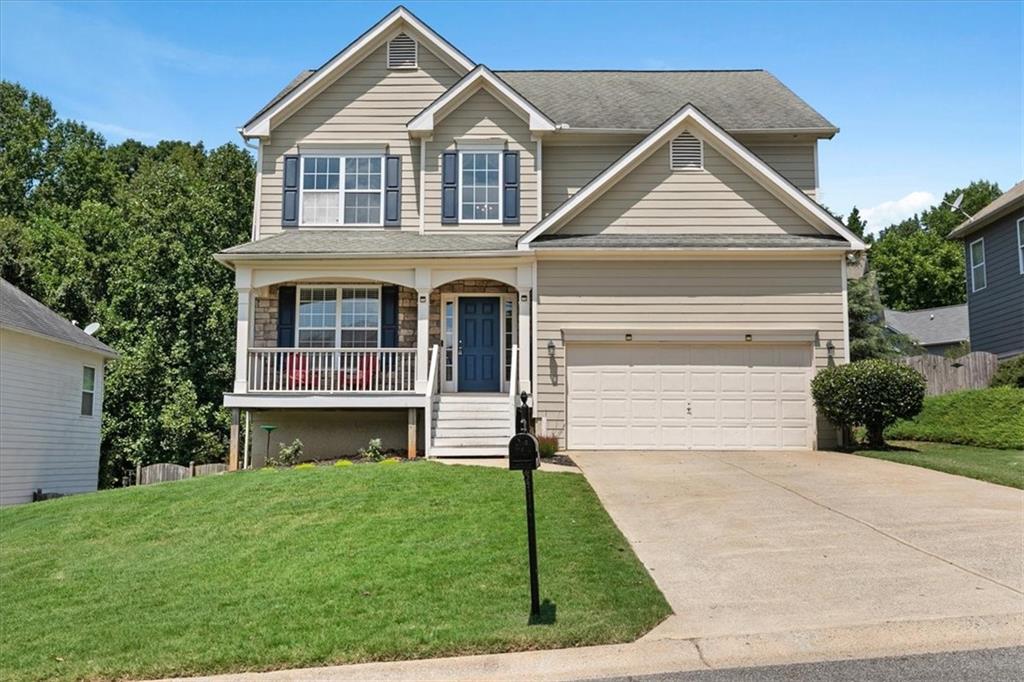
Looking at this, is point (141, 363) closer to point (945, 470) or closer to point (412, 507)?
point (412, 507)

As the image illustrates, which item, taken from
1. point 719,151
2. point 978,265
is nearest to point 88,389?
point 719,151

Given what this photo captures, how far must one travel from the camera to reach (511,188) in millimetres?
17469

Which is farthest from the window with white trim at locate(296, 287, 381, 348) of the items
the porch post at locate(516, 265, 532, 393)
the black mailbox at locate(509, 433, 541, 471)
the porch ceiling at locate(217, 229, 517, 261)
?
the black mailbox at locate(509, 433, 541, 471)

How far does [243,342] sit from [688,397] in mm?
8393

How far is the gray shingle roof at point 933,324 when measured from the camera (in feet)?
130

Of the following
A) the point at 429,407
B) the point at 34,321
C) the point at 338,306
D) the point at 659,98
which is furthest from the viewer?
the point at 659,98

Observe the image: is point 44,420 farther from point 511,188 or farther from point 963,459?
point 963,459

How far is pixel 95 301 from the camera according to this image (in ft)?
92.3

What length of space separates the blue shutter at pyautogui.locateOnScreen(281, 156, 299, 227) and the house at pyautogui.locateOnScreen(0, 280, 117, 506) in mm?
5958

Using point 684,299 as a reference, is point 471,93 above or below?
above

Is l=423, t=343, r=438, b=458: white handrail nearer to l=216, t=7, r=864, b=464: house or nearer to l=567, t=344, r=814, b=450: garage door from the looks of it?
l=216, t=7, r=864, b=464: house

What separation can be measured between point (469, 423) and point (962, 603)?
31.5 ft

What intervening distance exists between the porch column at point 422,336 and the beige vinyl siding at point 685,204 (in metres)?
2.98

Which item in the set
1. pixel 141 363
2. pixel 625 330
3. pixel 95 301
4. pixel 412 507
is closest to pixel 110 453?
pixel 141 363
